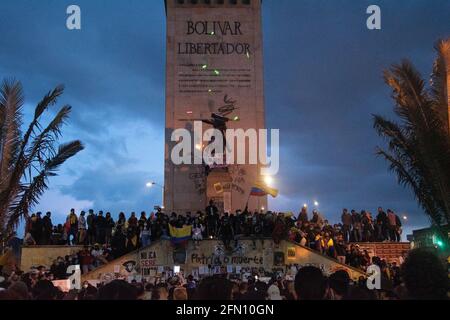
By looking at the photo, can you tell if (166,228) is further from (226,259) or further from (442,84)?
(442,84)

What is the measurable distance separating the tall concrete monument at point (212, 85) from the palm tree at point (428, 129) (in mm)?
17796

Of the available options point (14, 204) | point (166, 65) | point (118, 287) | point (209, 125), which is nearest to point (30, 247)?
point (14, 204)

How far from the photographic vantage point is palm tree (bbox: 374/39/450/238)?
14.7 metres

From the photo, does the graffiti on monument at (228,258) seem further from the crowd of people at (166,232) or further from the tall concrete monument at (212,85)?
the tall concrete monument at (212,85)

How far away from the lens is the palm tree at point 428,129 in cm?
1471

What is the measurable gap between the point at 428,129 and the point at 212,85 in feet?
74.1

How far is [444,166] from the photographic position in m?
14.7

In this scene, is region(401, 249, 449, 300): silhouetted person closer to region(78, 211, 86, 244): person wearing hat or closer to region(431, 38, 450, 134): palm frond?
region(431, 38, 450, 134): palm frond

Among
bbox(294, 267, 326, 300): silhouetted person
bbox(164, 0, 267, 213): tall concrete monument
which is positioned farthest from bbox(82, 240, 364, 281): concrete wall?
bbox(294, 267, 326, 300): silhouetted person

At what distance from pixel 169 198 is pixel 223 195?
3.89m

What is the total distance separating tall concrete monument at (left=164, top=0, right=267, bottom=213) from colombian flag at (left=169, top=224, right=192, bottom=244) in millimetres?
9793

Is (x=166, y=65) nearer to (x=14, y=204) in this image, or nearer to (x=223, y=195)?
(x=223, y=195)

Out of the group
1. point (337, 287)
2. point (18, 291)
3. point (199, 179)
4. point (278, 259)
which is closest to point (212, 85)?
point (199, 179)

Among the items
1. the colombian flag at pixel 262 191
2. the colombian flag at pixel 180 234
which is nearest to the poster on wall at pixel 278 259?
the colombian flag at pixel 262 191
